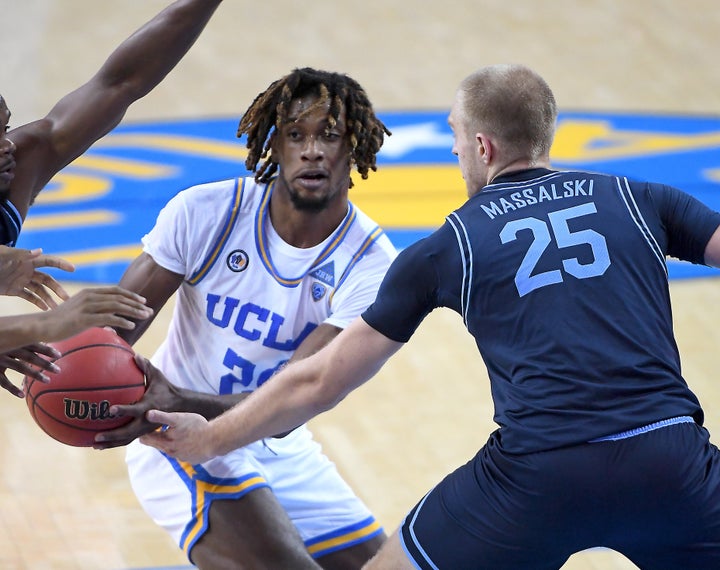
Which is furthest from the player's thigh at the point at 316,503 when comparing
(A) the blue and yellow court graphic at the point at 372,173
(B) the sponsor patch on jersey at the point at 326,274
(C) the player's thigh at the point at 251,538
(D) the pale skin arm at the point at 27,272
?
(A) the blue and yellow court graphic at the point at 372,173

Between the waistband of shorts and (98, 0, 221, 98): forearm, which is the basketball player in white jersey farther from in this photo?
the waistband of shorts

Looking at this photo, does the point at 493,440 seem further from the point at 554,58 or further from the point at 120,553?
the point at 554,58

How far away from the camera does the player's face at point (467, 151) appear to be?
3.74 metres

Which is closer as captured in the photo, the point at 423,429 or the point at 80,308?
the point at 80,308

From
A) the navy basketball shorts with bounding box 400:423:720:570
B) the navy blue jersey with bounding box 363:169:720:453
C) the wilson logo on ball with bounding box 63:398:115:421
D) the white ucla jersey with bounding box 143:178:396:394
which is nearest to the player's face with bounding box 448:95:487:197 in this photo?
the navy blue jersey with bounding box 363:169:720:453

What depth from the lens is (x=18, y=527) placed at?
570cm

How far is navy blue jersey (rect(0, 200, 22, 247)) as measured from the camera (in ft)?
14.0

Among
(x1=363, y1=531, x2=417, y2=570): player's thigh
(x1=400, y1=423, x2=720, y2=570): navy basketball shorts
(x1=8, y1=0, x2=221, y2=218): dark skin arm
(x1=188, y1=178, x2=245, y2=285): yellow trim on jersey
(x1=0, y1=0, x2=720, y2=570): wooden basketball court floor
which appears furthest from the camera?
(x1=0, y1=0, x2=720, y2=570): wooden basketball court floor

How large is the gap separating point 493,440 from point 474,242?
1.94 feet

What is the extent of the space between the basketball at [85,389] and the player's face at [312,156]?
3.18 feet

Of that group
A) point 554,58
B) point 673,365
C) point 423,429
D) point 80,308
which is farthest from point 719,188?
point 80,308

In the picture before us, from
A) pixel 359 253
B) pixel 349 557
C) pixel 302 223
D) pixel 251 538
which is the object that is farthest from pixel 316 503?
pixel 302 223

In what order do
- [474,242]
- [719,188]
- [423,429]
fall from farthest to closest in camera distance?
[719,188], [423,429], [474,242]

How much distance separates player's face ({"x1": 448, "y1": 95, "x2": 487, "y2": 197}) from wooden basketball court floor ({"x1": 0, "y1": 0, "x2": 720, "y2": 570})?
2.34 m
